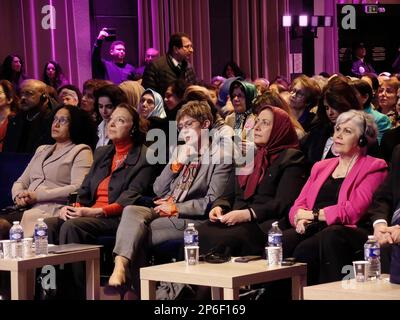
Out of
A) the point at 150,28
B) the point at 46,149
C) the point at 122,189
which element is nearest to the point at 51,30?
the point at 150,28

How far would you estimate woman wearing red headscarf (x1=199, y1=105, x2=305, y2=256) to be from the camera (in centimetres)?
492

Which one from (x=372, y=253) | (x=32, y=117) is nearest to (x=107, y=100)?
(x=32, y=117)

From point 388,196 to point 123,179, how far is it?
1949mm

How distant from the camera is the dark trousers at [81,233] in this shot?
538 centimetres

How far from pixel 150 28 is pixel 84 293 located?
6.67 meters

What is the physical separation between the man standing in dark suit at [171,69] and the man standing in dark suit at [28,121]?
124 cm

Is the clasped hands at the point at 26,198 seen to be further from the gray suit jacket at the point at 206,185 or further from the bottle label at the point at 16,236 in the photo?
the bottle label at the point at 16,236

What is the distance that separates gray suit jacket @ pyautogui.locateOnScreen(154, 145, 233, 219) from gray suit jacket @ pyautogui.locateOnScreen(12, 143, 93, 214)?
0.94 metres

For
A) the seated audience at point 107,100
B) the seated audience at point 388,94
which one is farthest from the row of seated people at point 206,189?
the seated audience at point 388,94

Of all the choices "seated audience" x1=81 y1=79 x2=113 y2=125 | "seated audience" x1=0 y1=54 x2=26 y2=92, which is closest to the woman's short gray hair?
"seated audience" x1=81 y1=79 x2=113 y2=125

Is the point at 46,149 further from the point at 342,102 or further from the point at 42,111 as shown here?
the point at 342,102

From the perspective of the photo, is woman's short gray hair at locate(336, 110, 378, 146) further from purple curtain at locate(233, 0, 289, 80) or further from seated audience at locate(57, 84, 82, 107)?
purple curtain at locate(233, 0, 289, 80)

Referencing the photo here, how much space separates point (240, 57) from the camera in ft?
41.5

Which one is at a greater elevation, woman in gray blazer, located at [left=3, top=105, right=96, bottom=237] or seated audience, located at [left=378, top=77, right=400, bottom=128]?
seated audience, located at [left=378, top=77, right=400, bottom=128]
